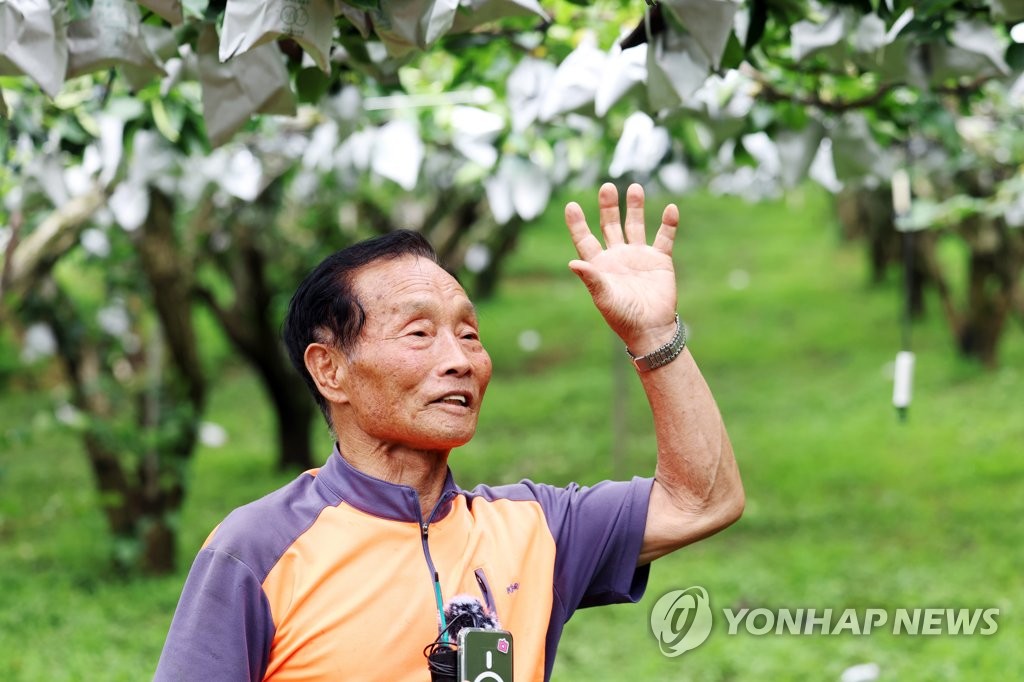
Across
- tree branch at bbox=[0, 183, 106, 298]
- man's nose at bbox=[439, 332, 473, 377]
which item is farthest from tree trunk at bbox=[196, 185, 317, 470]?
man's nose at bbox=[439, 332, 473, 377]

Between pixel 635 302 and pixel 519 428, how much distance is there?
8968 mm

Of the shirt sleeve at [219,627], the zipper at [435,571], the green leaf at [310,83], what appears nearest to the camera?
the shirt sleeve at [219,627]

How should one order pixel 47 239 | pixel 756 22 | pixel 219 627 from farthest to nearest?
pixel 47 239
pixel 756 22
pixel 219 627

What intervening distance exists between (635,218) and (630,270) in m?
0.09

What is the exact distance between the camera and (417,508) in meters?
1.97

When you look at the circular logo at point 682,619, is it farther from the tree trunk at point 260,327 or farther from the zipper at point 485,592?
the tree trunk at point 260,327

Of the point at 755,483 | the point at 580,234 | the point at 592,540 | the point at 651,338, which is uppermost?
the point at 580,234

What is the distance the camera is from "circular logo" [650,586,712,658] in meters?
2.65

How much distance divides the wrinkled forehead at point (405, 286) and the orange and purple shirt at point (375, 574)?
0.84ft

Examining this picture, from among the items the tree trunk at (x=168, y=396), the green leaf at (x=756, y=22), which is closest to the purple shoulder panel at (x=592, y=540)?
the green leaf at (x=756, y=22)

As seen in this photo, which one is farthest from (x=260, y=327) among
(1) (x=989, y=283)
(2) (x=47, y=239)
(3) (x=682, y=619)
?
(3) (x=682, y=619)

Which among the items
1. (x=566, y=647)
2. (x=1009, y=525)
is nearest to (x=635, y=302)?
(x=566, y=647)

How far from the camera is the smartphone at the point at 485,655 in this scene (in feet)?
5.94

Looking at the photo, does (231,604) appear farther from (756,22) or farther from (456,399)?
(756,22)
